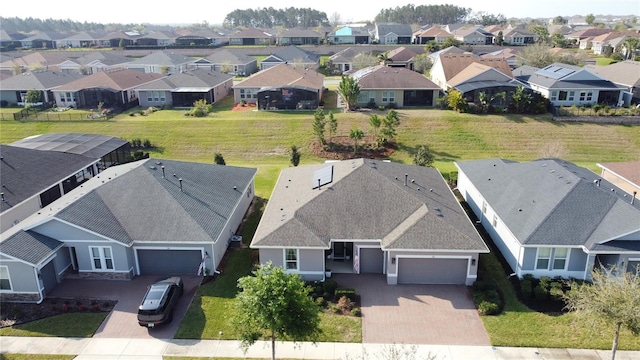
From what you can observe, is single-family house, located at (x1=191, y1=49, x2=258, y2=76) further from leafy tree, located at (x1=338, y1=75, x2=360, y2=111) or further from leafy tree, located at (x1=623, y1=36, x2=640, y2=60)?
leafy tree, located at (x1=623, y1=36, x2=640, y2=60)

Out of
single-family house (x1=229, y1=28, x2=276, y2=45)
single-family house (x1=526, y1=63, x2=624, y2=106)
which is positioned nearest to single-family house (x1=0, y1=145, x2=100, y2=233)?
single-family house (x1=526, y1=63, x2=624, y2=106)

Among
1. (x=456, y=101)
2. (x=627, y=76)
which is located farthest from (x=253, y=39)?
(x=627, y=76)

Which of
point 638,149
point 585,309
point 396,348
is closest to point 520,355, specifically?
point 585,309

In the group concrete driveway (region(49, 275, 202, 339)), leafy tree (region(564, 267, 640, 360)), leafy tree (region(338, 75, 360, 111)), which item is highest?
leafy tree (region(338, 75, 360, 111))

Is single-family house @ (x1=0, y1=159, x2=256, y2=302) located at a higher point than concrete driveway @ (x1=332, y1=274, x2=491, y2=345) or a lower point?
higher

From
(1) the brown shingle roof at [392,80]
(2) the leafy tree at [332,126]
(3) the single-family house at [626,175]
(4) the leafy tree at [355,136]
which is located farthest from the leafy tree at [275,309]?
(1) the brown shingle roof at [392,80]

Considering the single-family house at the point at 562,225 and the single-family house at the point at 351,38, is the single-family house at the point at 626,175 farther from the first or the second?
the single-family house at the point at 351,38

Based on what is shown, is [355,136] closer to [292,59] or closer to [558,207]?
[558,207]

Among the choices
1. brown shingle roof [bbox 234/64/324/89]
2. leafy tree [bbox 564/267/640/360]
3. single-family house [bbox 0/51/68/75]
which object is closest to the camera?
leafy tree [bbox 564/267/640/360]
